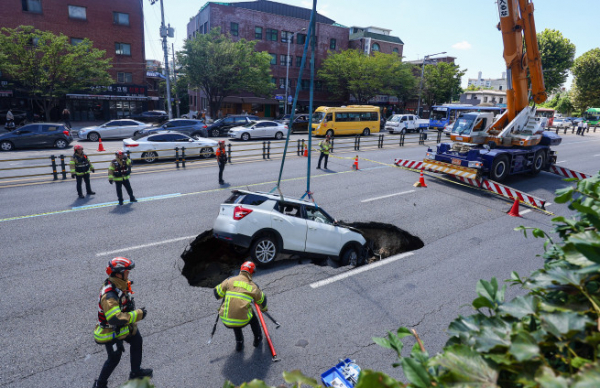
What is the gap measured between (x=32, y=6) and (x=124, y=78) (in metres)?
9.71

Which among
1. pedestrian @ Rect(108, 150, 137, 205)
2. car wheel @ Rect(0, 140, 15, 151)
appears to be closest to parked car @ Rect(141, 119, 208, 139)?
car wheel @ Rect(0, 140, 15, 151)

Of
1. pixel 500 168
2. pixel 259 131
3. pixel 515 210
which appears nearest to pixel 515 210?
pixel 515 210

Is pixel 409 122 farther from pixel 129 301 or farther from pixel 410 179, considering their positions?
pixel 129 301

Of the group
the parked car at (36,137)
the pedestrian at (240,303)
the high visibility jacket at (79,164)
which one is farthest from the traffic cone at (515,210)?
the parked car at (36,137)

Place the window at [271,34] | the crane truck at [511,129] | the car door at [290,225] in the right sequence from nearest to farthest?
A: the car door at [290,225] < the crane truck at [511,129] < the window at [271,34]

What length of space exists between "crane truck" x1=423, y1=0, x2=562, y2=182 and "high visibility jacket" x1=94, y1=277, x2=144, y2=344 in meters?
13.3

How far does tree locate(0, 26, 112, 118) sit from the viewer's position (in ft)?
97.4

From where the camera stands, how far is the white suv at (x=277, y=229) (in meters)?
7.66

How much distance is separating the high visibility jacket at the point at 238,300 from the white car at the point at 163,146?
13.9 m

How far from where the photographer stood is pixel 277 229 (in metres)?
7.90

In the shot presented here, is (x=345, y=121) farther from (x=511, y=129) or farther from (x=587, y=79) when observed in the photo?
(x=587, y=79)

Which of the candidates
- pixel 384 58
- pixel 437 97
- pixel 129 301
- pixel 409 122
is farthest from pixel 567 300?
pixel 437 97

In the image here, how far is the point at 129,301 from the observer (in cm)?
475

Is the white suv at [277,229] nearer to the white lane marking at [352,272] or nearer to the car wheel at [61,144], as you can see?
the white lane marking at [352,272]
